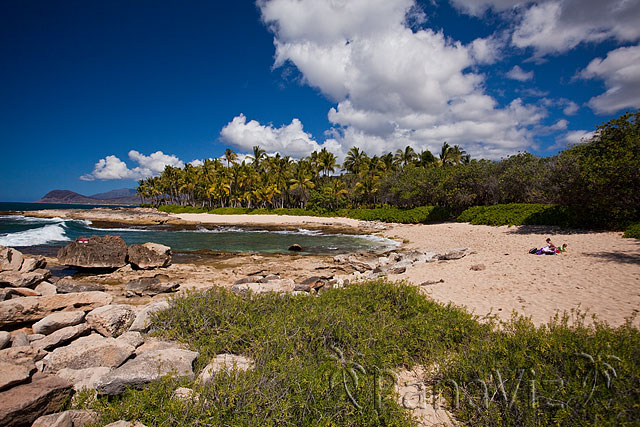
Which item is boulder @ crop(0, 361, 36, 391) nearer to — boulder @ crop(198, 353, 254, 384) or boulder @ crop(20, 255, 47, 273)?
boulder @ crop(198, 353, 254, 384)

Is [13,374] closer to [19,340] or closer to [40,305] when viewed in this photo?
[19,340]

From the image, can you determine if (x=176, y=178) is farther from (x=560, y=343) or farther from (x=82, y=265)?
(x=560, y=343)

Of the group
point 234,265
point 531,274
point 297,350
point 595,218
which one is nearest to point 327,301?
point 297,350

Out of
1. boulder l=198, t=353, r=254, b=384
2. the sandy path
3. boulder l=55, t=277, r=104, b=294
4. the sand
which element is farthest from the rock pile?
the sandy path

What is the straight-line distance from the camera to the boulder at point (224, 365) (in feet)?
13.1

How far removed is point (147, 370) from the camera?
394 cm

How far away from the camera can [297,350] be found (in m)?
Answer: 4.58

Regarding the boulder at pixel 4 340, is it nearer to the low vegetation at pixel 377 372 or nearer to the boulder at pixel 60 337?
the boulder at pixel 60 337

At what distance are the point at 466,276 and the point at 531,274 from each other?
88.5 inches

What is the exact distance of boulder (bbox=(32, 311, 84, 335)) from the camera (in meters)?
5.70

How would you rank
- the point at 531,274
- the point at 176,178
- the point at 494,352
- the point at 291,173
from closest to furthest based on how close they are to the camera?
the point at 494,352, the point at 531,274, the point at 291,173, the point at 176,178

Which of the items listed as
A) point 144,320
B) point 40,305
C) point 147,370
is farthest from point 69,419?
point 40,305

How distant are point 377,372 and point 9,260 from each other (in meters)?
15.9

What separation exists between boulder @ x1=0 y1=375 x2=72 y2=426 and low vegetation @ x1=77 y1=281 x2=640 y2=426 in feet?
1.13
